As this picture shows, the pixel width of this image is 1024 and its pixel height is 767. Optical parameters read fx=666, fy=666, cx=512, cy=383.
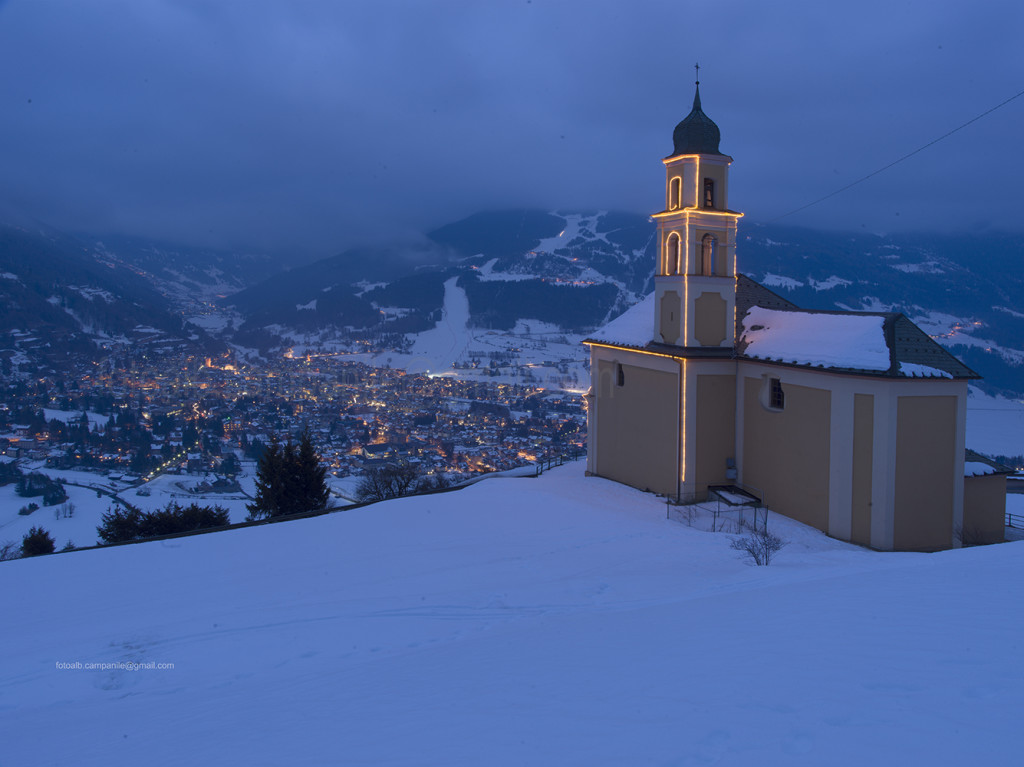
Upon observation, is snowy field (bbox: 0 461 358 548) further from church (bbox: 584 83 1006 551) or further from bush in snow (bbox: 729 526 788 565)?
bush in snow (bbox: 729 526 788 565)

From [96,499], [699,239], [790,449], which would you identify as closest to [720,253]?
[699,239]

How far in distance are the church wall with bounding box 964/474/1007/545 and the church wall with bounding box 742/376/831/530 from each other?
13.2 feet

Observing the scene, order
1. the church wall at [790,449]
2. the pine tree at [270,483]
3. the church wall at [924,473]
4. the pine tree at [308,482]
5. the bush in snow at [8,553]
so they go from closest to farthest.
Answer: the church wall at [924,473]
the church wall at [790,449]
the bush in snow at [8,553]
the pine tree at [270,483]
the pine tree at [308,482]

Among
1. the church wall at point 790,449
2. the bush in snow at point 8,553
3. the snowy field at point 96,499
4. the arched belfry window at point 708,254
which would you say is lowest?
the snowy field at point 96,499

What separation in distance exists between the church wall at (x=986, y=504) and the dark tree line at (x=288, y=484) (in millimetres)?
18448

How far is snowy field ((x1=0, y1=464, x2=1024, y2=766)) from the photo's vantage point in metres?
4.84

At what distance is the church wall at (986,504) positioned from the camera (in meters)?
17.1

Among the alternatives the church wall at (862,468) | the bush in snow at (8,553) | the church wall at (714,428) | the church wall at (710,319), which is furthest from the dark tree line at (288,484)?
the church wall at (862,468)

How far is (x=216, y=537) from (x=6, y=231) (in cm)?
19545

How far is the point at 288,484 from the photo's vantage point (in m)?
21.4

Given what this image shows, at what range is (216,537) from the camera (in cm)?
1558

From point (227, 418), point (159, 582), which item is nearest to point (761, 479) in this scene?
point (159, 582)

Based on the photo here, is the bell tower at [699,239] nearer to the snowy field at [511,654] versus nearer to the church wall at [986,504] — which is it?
the church wall at [986,504]

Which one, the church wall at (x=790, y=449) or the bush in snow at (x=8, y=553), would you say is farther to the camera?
the bush in snow at (x=8, y=553)
